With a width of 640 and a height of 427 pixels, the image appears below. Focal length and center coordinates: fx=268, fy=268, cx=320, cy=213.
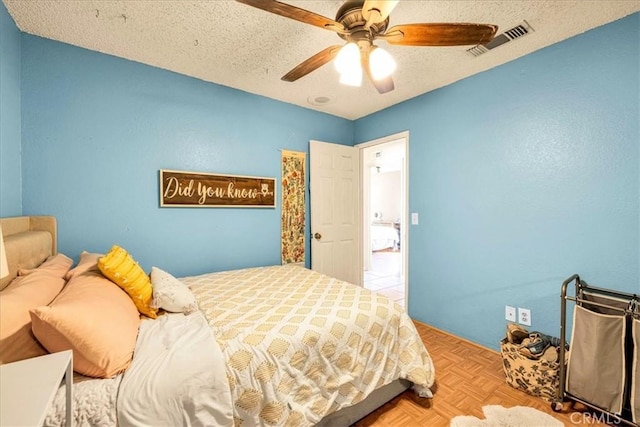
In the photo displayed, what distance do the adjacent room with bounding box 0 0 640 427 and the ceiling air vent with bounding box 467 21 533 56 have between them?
0.02 metres

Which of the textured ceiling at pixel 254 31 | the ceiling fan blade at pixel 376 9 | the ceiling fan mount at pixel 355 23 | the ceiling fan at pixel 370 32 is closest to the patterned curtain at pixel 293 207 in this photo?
the textured ceiling at pixel 254 31

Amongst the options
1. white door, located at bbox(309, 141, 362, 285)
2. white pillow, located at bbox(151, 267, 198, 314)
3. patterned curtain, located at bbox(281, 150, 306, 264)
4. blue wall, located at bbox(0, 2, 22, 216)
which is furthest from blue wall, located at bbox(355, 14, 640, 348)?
blue wall, located at bbox(0, 2, 22, 216)

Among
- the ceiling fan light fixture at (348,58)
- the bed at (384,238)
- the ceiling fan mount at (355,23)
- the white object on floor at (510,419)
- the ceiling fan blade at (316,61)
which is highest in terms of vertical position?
the ceiling fan mount at (355,23)

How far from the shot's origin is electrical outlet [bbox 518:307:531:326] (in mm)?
2213

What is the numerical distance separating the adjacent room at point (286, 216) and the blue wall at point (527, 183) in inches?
0.6

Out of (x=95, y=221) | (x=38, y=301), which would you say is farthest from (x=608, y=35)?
(x=95, y=221)

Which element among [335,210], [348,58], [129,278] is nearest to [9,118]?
[129,278]

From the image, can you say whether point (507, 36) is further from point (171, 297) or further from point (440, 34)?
point (171, 297)

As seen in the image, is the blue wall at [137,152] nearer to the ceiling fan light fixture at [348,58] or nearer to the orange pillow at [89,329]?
the orange pillow at [89,329]

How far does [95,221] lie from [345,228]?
267 cm

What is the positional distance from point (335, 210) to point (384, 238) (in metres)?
4.43

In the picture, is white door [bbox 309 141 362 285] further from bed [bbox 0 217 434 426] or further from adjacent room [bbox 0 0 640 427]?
bed [bbox 0 217 434 426]

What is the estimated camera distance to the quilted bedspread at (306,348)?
127 centimetres

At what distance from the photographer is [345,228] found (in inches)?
146
